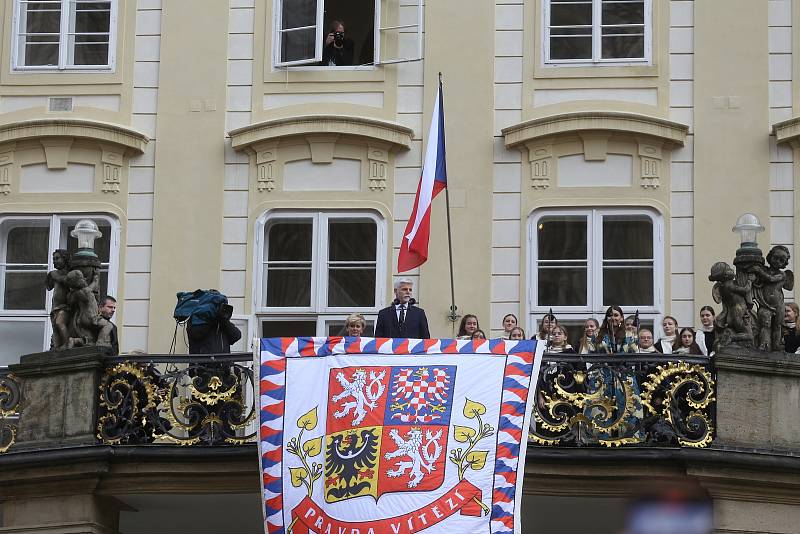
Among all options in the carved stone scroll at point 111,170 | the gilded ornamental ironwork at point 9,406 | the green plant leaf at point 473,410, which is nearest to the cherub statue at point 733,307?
the green plant leaf at point 473,410

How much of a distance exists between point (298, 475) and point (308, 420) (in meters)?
0.52

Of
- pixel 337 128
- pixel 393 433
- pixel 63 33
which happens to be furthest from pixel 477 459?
pixel 63 33

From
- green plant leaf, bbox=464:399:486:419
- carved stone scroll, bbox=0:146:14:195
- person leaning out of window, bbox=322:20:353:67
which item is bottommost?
green plant leaf, bbox=464:399:486:419

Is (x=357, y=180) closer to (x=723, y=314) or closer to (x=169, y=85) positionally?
(x=169, y=85)

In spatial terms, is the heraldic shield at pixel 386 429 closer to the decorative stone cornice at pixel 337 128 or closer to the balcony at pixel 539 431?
the balcony at pixel 539 431

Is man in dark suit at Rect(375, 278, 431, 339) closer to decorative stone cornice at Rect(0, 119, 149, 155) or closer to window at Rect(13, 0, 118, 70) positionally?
decorative stone cornice at Rect(0, 119, 149, 155)

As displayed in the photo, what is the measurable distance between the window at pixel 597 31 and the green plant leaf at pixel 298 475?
6.41 m

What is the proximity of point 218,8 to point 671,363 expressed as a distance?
24.1 feet

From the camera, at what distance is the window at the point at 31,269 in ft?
76.8

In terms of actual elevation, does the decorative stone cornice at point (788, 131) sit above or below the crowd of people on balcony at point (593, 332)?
above

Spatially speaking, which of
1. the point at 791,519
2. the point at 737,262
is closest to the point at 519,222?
the point at 737,262

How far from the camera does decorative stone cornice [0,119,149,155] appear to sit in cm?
2358

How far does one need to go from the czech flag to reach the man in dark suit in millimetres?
860

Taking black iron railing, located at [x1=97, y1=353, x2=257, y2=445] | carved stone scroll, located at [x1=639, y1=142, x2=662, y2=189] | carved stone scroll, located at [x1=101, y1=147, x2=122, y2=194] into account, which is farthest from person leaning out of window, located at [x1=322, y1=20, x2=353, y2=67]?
black iron railing, located at [x1=97, y1=353, x2=257, y2=445]
